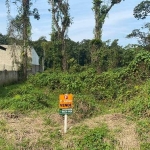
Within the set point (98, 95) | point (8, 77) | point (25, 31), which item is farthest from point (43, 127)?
point (25, 31)

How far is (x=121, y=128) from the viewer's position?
773 centimetres

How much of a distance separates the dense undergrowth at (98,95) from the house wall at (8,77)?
2.97 m

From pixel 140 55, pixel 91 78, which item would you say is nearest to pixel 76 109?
pixel 140 55

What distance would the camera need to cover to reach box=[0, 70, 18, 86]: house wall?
21.6 meters

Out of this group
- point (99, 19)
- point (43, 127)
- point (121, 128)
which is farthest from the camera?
point (99, 19)

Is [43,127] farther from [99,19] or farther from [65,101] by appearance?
[99,19]

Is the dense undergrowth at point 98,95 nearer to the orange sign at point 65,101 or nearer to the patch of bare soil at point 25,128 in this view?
the patch of bare soil at point 25,128

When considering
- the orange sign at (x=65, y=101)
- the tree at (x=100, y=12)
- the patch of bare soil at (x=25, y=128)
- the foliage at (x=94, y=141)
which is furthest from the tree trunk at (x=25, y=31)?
the foliage at (x=94, y=141)

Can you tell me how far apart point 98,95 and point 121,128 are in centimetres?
679

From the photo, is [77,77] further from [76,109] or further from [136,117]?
[136,117]

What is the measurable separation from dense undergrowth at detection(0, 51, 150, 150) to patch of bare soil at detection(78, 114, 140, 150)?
18 cm

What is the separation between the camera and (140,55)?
13.1 meters

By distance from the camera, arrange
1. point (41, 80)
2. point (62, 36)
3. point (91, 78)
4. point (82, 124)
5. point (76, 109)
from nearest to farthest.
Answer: point (82, 124) → point (76, 109) → point (91, 78) → point (41, 80) → point (62, 36)

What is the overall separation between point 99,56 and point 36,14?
272 inches
